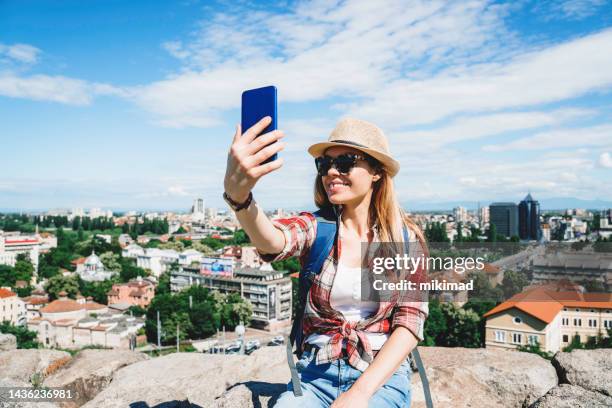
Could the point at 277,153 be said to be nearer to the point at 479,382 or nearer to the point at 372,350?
the point at 372,350

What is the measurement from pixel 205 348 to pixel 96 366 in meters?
23.3

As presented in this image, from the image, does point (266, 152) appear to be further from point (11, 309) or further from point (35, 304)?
point (35, 304)

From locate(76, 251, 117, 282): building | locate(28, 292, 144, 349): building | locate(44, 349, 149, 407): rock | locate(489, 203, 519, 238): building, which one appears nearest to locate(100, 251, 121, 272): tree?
locate(76, 251, 117, 282): building

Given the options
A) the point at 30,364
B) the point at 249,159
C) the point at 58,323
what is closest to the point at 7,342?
the point at 30,364

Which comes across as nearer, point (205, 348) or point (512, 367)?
point (512, 367)

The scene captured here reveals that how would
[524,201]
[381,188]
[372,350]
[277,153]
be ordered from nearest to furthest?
[277,153], [372,350], [381,188], [524,201]

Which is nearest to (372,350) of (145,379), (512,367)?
(512,367)

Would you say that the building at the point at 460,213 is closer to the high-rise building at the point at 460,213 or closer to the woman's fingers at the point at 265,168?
the high-rise building at the point at 460,213

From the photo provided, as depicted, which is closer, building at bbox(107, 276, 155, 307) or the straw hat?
the straw hat

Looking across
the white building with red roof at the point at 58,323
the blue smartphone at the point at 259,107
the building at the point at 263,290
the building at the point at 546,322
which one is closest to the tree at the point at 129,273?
the building at the point at 263,290

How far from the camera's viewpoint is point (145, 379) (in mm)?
3439

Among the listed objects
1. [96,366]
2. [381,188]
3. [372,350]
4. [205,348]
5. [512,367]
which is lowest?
[205,348]

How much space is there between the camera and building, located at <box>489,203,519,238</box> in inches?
2100

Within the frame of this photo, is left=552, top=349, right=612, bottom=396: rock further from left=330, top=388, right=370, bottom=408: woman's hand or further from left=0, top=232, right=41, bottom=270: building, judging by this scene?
left=0, top=232, right=41, bottom=270: building
